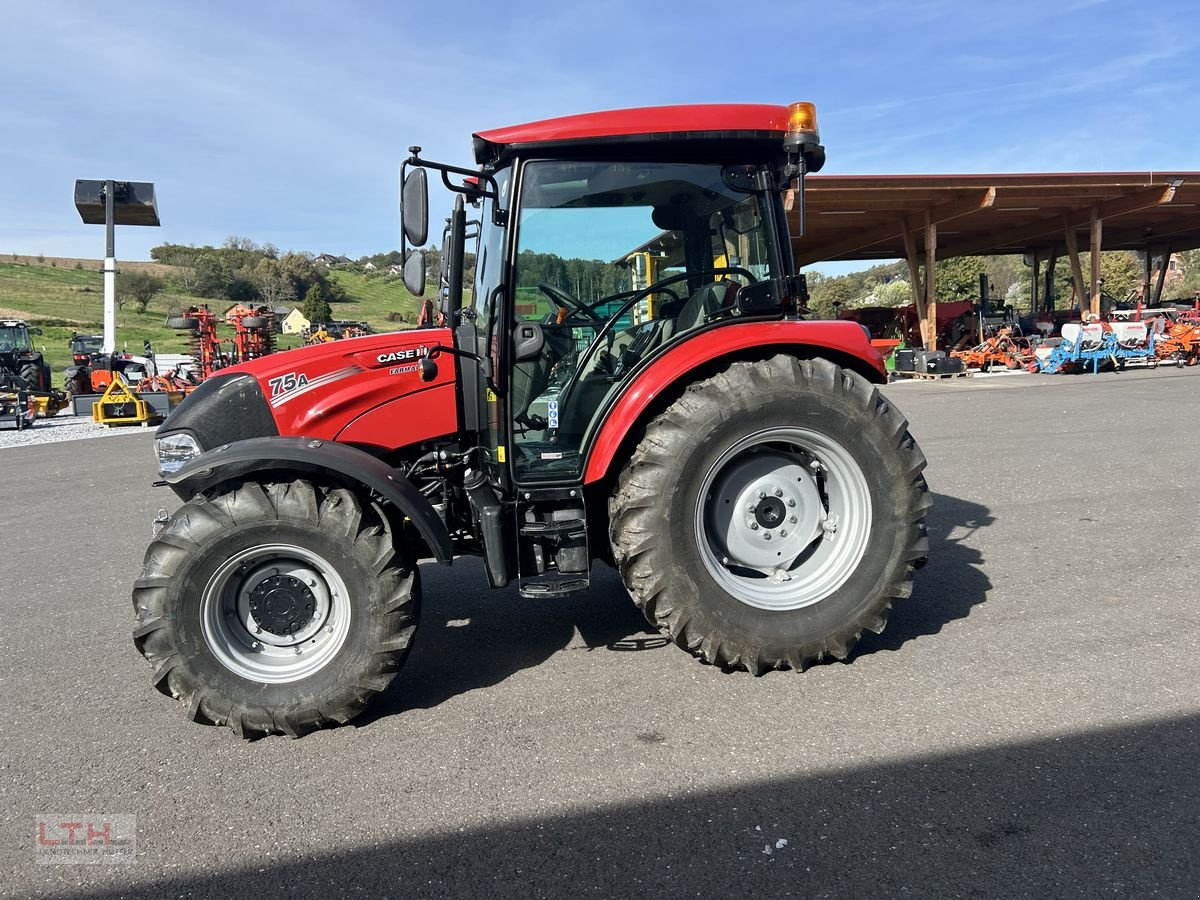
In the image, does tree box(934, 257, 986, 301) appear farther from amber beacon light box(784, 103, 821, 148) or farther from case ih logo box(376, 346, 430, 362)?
case ih logo box(376, 346, 430, 362)

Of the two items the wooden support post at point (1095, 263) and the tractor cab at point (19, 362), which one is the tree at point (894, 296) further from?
the tractor cab at point (19, 362)

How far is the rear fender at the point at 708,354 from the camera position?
3244 mm

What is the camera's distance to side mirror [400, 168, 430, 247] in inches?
115

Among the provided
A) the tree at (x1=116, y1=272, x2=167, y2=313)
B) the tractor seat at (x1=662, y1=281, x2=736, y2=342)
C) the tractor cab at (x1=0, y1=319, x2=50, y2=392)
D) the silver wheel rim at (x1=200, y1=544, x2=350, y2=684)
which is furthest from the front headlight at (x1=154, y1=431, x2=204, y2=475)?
the tree at (x1=116, y1=272, x2=167, y2=313)

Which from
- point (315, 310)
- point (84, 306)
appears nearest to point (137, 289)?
point (84, 306)

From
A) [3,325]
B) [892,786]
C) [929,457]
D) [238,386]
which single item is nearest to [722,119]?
[238,386]

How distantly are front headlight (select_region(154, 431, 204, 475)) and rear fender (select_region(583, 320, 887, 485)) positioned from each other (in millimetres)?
1649

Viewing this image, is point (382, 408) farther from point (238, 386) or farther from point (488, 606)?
point (488, 606)

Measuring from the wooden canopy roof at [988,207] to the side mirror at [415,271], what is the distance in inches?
640

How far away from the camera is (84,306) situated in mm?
50156

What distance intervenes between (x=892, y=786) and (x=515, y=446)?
1.92 meters

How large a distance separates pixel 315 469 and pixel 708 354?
64.8 inches

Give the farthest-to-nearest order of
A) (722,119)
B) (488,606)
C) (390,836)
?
(488,606)
(722,119)
(390,836)

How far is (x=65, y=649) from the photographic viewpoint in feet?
12.9
